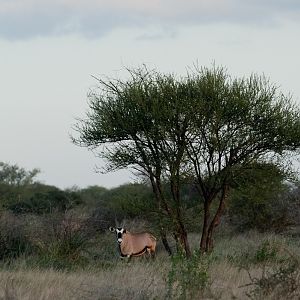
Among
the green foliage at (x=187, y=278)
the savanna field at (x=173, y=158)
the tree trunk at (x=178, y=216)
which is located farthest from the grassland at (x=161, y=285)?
the tree trunk at (x=178, y=216)

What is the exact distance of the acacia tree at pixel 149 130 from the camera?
1906cm

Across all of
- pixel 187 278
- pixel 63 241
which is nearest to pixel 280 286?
pixel 187 278

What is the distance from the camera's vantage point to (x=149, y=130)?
63.0 feet

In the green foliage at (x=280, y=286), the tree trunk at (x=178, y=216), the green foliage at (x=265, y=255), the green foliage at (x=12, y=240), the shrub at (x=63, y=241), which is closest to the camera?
the green foliage at (x=280, y=286)

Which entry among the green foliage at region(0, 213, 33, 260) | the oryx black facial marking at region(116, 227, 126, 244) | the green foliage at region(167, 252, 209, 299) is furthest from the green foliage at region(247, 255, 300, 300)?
the oryx black facial marking at region(116, 227, 126, 244)

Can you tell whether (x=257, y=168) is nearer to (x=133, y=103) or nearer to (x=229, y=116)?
(x=229, y=116)

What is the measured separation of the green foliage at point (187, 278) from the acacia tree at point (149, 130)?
22.8ft

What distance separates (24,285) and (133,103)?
335 inches

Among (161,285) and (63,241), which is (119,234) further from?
(161,285)

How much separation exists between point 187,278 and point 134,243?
9104 mm

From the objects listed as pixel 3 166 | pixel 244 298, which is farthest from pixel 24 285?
pixel 3 166

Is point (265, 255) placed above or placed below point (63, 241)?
below

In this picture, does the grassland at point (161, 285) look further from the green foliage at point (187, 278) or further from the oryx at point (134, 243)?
the oryx at point (134, 243)

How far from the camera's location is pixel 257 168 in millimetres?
20016
